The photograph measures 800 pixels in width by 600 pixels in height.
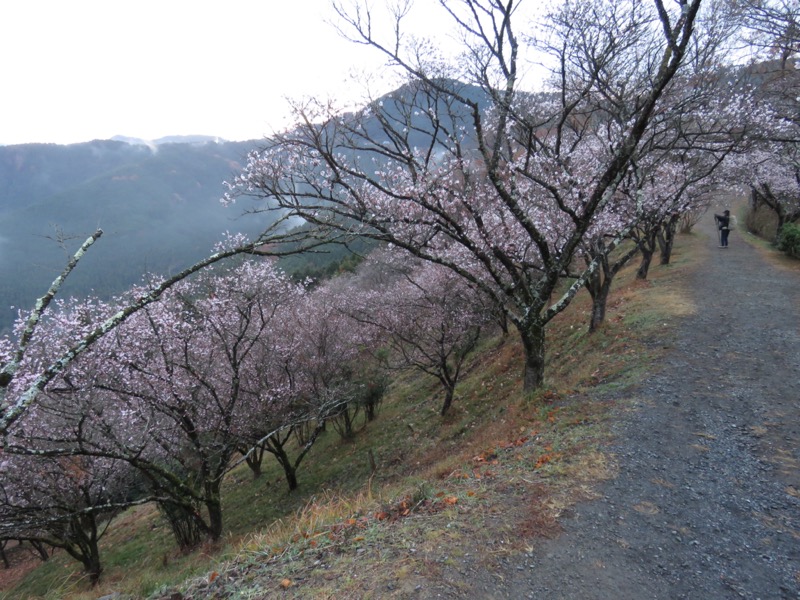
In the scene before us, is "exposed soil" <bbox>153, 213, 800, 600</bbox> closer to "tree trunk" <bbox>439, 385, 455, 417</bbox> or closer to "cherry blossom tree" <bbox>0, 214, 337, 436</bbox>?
"cherry blossom tree" <bbox>0, 214, 337, 436</bbox>

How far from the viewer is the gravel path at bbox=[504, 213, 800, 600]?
3.26 metres

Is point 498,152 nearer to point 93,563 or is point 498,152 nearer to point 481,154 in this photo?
point 481,154

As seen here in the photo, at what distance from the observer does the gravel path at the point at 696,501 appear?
326 centimetres

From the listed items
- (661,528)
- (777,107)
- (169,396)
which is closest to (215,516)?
(169,396)

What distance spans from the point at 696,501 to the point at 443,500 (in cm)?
272

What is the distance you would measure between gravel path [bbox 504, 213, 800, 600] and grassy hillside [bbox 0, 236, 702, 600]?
34cm

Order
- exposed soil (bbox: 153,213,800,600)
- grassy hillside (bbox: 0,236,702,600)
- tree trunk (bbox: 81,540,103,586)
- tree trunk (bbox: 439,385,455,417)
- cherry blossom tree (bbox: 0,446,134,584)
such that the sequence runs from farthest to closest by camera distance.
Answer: tree trunk (bbox: 439,385,455,417) → tree trunk (bbox: 81,540,103,586) → cherry blossom tree (bbox: 0,446,134,584) → grassy hillside (bbox: 0,236,702,600) → exposed soil (bbox: 153,213,800,600)

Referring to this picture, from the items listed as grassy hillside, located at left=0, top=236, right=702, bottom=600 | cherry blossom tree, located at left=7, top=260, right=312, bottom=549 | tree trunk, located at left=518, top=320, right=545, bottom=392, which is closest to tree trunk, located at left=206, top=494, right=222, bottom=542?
cherry blossom tree, located at left=7, top=260, right=312, bottom=549

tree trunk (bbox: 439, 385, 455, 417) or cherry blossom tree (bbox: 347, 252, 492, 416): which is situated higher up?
cherry blossom tree (bbox: 347, 252, 492, 416)

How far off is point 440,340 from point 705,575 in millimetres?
11225

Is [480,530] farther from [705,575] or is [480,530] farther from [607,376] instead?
[607,376]

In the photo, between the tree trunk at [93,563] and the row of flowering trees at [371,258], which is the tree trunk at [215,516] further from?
the tree trunk at [93,563]

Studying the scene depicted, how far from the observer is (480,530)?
13.2 feet

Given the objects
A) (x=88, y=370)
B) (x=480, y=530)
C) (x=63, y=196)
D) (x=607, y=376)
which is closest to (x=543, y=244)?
(x=607, y=376)
